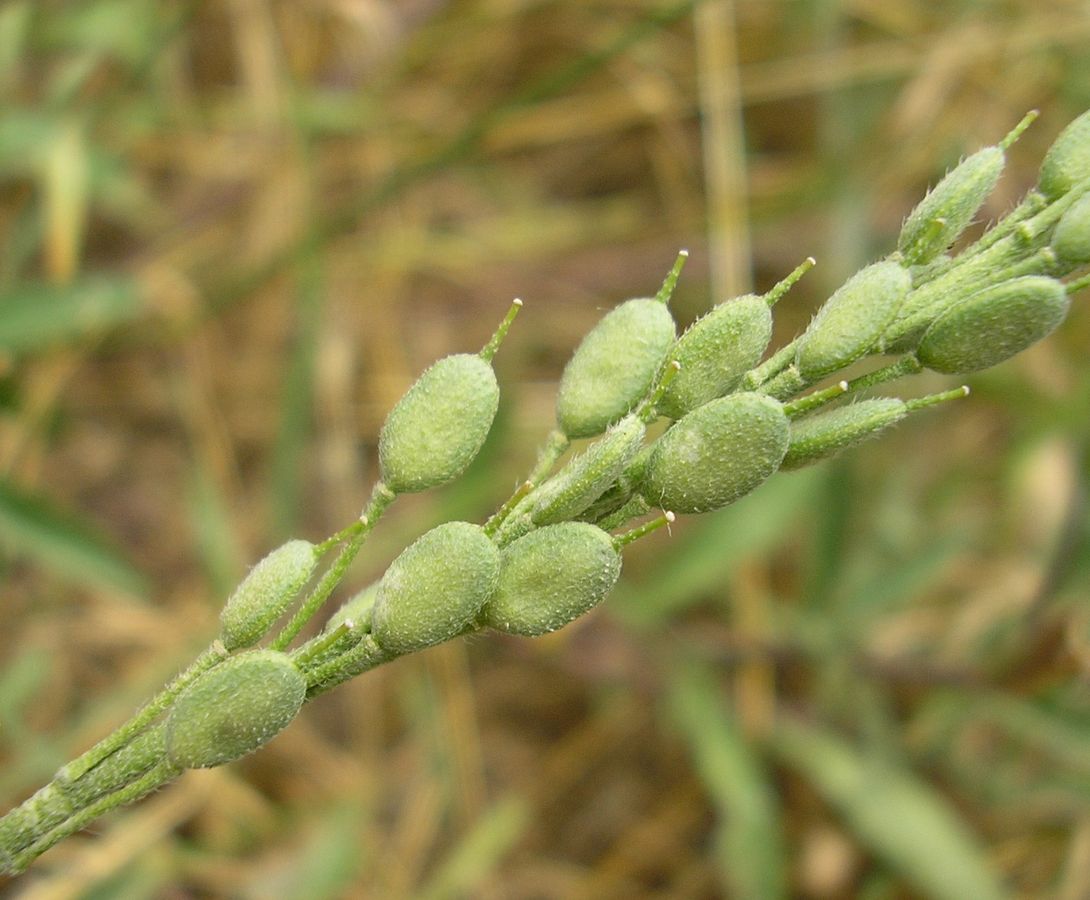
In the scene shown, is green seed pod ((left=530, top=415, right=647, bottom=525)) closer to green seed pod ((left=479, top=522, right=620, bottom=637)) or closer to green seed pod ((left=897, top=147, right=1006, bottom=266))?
green seed pod ((left=479, top=522, right=620, bottom=637))

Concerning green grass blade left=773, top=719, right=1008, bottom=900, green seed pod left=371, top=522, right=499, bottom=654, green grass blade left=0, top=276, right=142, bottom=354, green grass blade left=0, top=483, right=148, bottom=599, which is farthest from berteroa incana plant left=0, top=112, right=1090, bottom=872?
green grass blade left=773, top=719, right=1008, bottom=900

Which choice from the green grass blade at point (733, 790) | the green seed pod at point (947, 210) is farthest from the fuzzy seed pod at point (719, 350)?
the green grass blade at point (733, 790)

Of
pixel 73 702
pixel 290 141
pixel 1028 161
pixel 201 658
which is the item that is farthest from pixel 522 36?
pixel 201 658

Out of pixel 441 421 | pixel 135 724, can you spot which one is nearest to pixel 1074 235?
pixel 441 421

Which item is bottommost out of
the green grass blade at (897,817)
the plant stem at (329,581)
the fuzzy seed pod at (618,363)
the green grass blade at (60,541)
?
the green grass blade at (897,817)

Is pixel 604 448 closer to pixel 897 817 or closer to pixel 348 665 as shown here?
pixel 348 665

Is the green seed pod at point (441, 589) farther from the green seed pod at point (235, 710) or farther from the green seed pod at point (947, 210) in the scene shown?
the green seed pod at point (947, 210)
